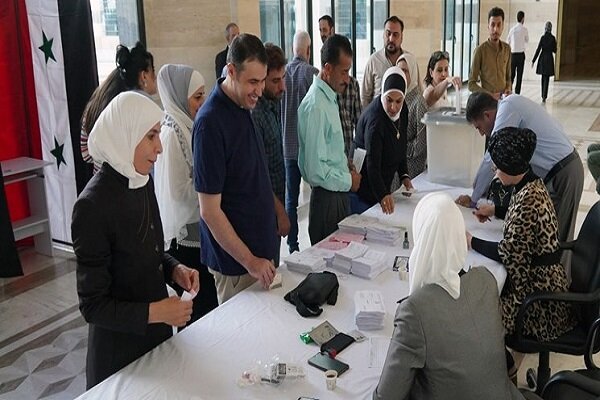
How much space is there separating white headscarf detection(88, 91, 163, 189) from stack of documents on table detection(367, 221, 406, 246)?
4.82 ft

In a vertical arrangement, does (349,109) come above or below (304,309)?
above

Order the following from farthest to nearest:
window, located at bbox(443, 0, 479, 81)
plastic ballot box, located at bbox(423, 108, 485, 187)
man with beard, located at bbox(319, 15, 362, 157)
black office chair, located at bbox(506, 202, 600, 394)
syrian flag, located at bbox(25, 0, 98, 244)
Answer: window, located at bbox(443, 0, 479, 81) < syrian flag, located at bbox(25, 0, 98, 244) < man with beard, located at bbox(319, 15, 362, 157) < plastic ballot box, located at bbox(423, 108, 485, 187) < black office chair, located at bbox(506, 202, 600, 394)

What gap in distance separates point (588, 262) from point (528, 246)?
355mm

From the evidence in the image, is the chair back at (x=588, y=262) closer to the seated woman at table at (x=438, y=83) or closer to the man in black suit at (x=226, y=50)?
the seated woman at table at (x=438, y=83)

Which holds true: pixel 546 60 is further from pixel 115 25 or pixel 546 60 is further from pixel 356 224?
pixel 356 224

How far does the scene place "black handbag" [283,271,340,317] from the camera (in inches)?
91.4

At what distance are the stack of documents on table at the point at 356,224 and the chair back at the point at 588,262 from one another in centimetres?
97

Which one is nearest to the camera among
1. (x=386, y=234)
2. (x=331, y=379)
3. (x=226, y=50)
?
(x=331, y=379)

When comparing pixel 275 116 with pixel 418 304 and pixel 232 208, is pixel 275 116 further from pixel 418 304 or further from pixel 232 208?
pixel 418 304

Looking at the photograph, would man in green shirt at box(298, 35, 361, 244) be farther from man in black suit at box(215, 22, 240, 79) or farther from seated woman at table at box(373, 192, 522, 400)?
man in black suit at box(215, 22, 240, 79)

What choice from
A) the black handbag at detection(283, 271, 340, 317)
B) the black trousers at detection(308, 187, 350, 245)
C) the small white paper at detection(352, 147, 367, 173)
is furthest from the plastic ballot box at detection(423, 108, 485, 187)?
the black handbag at detection(283, 271, 340, 317)

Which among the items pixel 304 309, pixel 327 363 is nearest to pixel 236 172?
pixel 304 309

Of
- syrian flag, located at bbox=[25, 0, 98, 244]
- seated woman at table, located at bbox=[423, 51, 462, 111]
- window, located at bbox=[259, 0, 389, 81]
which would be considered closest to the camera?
syrian flag, located at bbox=[25, 0, 98, 244]

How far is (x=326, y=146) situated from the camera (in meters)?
3.20
